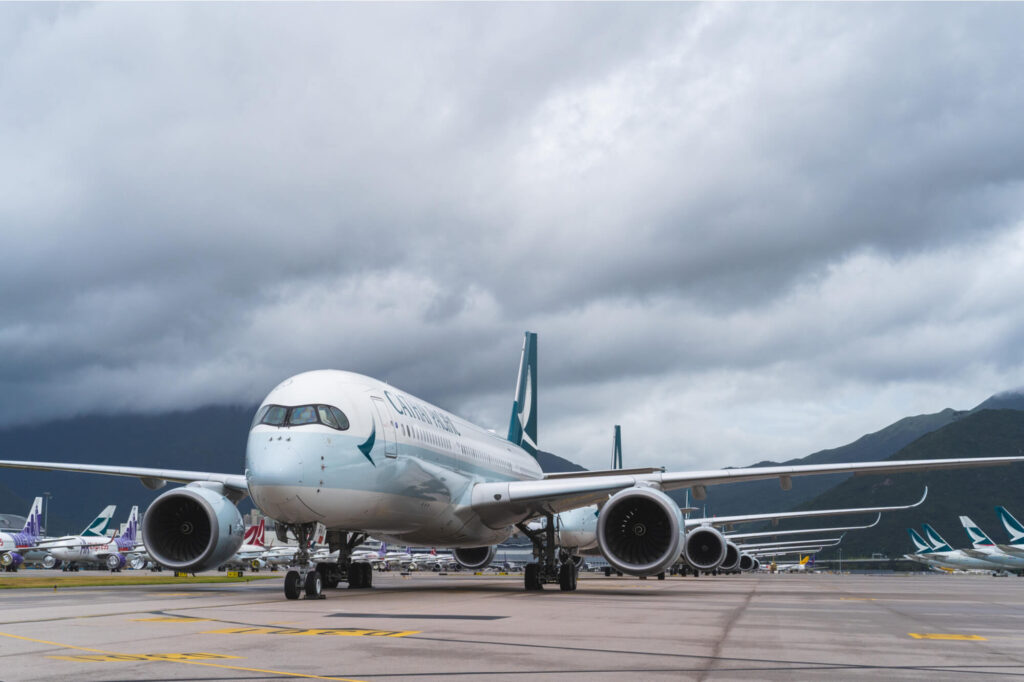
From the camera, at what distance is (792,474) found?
802 inches

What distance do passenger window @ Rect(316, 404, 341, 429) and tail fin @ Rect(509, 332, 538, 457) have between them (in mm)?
18965

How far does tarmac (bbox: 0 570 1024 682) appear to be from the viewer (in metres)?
6.90

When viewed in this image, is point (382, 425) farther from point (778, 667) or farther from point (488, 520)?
point (778, 667)

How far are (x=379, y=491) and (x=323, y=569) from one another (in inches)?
133

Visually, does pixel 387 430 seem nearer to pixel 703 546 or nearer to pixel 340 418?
pixel 340 418

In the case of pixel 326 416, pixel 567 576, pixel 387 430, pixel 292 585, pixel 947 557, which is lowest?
pixel 947 557

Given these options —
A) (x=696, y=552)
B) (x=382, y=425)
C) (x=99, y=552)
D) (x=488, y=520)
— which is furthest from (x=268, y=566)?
(x=382, y=425)

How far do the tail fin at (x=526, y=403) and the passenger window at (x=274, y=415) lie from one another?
62.7ft

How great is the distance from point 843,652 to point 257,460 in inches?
406

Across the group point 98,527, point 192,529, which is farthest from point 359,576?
point 98,527

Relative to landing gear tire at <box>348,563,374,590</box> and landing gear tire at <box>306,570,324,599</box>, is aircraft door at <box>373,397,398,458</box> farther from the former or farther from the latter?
landing gear tire at <box>348,563,374,590</box>

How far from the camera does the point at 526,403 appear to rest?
121 ft

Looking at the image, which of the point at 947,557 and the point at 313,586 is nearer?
the point at 313,586

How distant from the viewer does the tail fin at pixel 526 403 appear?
1400 inches
